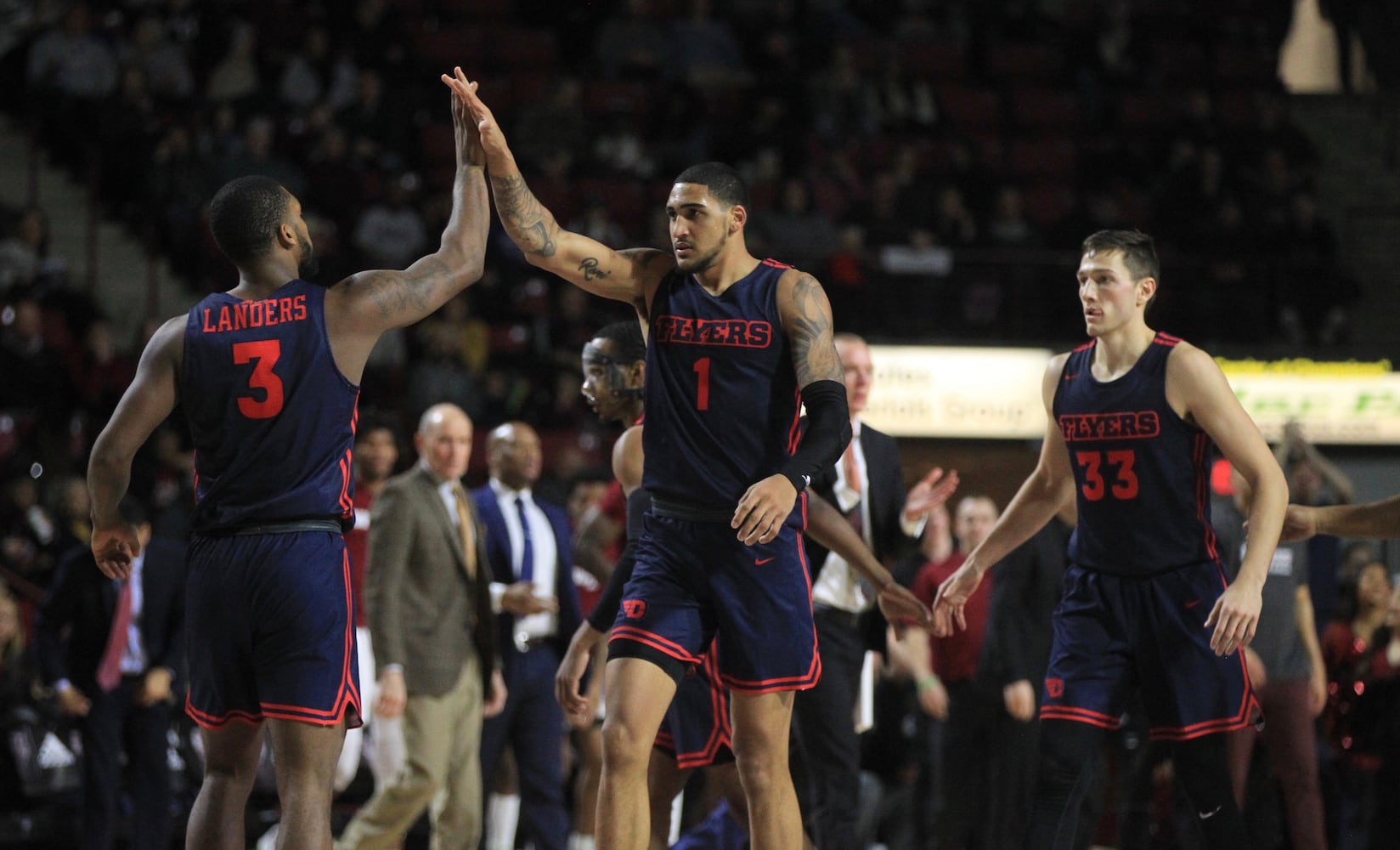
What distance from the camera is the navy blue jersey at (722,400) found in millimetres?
5012

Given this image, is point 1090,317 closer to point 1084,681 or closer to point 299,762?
point 1084,681

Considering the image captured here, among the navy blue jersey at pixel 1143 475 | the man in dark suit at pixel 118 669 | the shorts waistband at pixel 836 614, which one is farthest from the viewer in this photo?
the man in dark suit at pixel 118 669

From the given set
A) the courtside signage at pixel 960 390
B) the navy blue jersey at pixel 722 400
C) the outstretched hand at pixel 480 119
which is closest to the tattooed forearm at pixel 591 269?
the navy blue jersey at pixel 722 400

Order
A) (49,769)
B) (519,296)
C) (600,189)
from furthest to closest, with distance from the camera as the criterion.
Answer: (600,189) → (519,296) → (49,769)

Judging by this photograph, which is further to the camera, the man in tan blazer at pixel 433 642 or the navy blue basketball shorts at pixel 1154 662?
the man in tan blazer at pixel 433 642

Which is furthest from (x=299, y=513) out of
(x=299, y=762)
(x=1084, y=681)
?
(x=1084, y=681)

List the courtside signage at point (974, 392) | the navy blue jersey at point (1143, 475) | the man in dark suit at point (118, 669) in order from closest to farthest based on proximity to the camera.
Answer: the navy blue jersey at point (1143, 475), the man in dark suit at point (118, 669), the courtside signage at point (974, 392)

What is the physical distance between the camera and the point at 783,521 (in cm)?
478

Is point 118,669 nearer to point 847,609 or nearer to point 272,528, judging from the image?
point 847,609

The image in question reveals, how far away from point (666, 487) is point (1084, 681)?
1.51 metres

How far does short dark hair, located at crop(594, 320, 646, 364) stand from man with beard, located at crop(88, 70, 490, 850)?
1437 millimetres

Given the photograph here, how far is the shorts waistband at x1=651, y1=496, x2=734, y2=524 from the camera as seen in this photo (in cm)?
499

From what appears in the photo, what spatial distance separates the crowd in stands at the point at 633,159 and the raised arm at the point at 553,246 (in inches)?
258

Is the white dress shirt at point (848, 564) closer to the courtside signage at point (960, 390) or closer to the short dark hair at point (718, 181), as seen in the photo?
the short dark hair at point (718, 181)
